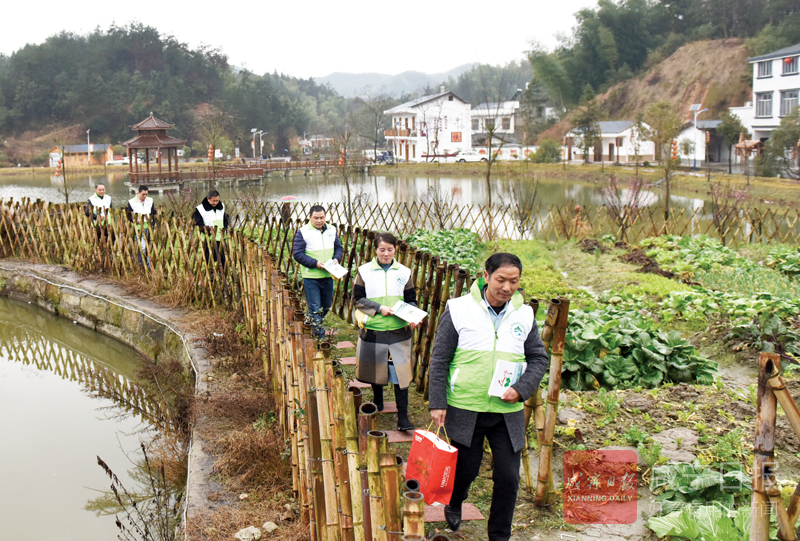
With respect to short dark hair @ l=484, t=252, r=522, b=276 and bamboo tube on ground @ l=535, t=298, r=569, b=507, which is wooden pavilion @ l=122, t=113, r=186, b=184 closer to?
bamboo tube on ground @ l=535, t=298, r=569, b=507

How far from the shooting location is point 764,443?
2088mm

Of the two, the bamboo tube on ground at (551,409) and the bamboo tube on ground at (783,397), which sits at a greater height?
the bamboo tube on ground at (783,397)

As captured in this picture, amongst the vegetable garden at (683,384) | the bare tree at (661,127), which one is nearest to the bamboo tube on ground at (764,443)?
the vegetable garden at (683,384)

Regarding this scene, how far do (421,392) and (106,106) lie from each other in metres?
61.9

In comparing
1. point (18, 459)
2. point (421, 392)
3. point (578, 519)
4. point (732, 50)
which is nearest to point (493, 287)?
point (578, 519)

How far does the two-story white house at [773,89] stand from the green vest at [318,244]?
3258 cm

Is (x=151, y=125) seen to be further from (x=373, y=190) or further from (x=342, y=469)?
(x=342, y=469)

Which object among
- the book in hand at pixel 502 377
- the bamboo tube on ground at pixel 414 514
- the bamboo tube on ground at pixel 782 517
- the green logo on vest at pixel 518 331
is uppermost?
the green logo on vest at pixel 518 331

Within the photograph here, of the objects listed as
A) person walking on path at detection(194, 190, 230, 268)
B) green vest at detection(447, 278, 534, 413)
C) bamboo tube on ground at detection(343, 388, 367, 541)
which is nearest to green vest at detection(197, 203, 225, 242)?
person walking on path at detection(194, 190, 230, 268)

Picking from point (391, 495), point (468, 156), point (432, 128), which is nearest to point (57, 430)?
point (391, 495)

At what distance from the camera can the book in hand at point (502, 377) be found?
2.76 meters

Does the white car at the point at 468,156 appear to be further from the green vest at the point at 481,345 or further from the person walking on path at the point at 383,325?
the green vest at the point at 481,345

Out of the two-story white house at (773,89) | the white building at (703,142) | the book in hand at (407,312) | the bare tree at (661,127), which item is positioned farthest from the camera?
the white building at (703,142)

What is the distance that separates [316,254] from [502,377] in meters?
3.01
